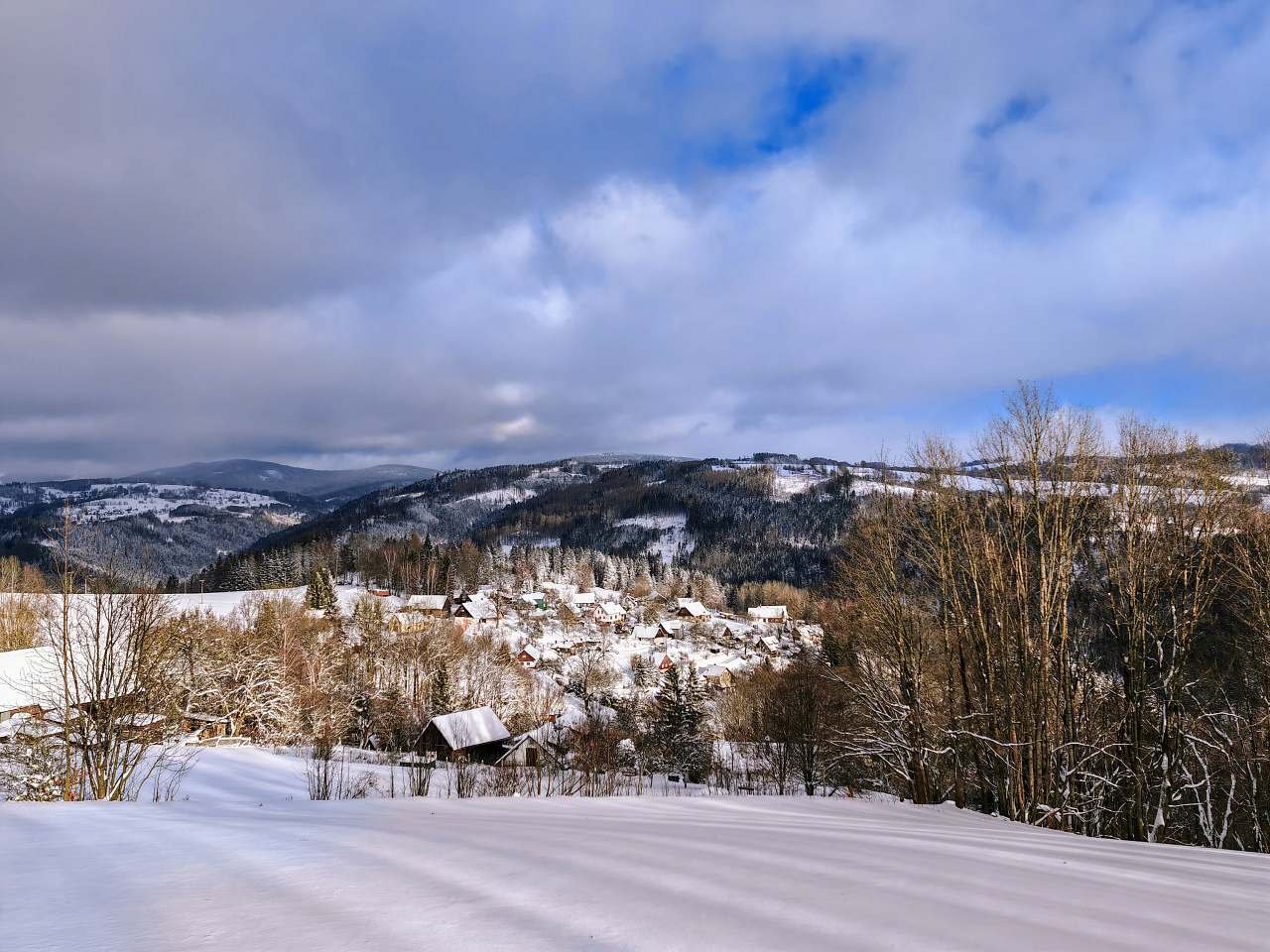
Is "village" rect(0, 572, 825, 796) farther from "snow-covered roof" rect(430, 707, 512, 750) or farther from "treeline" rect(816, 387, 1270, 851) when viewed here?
"treeline" rect(816, 387, 1270, 851)

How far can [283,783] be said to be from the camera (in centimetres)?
1322

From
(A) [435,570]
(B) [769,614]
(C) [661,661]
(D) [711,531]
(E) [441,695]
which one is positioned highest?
(D) [711,531]

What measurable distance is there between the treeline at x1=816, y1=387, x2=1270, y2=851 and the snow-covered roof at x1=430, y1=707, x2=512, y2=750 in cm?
1903

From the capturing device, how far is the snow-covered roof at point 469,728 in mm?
26328

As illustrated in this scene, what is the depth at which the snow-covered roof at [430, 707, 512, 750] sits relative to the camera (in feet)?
86.4

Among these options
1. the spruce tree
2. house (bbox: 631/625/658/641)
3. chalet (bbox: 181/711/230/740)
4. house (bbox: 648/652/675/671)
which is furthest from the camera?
house (bbox: 631/625/658/641)

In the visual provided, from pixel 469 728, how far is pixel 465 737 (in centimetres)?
47

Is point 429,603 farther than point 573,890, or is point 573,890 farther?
point 429,603

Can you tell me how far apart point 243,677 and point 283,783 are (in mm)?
16165

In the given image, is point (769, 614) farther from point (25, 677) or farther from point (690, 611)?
point (25, 677)

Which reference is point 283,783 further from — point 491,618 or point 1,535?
point 1,535

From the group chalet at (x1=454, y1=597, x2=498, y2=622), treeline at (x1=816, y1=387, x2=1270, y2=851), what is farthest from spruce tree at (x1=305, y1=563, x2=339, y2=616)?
treeline at (x1=816, y1=387, x2=1270, y2=851)

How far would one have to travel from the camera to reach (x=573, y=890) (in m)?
2.70

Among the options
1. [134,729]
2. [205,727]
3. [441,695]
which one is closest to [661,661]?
[441,695]
